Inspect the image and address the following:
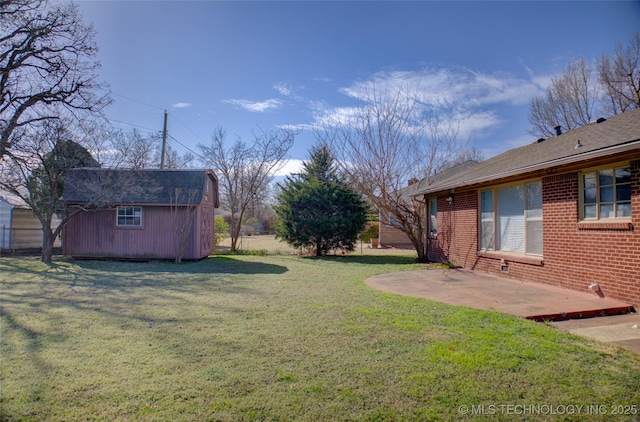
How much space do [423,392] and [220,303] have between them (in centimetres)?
426

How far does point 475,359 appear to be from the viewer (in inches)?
138

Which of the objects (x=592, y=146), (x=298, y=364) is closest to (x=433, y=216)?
(x=592, y=146)

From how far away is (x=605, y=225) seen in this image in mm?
6242

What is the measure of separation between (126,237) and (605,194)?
15245 mm

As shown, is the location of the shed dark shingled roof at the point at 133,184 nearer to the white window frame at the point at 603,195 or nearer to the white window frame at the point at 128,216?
the white window frame at the point at 128,216

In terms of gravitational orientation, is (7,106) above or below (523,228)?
above

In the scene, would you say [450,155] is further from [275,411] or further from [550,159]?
[275,411]

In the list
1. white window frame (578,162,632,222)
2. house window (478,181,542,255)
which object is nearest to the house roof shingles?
white window frame (578,162,632,222)

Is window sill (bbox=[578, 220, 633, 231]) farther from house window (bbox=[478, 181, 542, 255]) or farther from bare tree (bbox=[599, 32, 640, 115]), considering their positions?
bare tree (bbox=[599, 32, 640, 115])

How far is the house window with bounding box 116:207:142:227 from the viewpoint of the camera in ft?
47.0

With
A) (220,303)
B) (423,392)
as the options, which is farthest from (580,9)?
(220,303)

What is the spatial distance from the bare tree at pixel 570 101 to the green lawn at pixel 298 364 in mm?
18086

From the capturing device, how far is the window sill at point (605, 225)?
231 inches

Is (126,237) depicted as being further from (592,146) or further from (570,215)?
(592,146)
